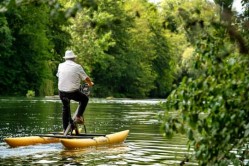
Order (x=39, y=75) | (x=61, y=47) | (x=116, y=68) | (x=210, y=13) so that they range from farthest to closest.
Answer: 1. (x=116, y=68)
2. (x=61, y=47)
3. (x=39, y=75)
4. (x=210, y=13)

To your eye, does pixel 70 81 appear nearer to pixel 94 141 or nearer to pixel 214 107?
pixel 94 141

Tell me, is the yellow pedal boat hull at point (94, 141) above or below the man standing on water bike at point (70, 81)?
below

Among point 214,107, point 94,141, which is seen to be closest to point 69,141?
point 94,141

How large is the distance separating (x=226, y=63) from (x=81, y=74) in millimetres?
7849

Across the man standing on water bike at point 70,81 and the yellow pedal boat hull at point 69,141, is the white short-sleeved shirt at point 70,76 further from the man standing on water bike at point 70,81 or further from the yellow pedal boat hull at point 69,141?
the yellow pedal boat hull at point 69,141

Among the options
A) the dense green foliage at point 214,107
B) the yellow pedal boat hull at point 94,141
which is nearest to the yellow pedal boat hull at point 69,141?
the yellow pedal boat hull at point 94,141

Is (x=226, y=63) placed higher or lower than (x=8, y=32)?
lower

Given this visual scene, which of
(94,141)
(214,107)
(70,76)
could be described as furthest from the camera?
(70,76)

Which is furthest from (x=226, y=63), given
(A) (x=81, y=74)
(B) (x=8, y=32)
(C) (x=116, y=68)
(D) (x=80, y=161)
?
(C) (x=116, y=68)

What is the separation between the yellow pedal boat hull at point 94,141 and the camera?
12.1 m

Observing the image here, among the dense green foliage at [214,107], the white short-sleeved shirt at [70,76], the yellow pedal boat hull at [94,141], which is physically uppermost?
the white short-sleeved shirt at [70,76]

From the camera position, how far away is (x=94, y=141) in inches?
506

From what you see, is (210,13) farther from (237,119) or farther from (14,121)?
(14,121)

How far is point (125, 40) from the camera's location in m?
80.2
